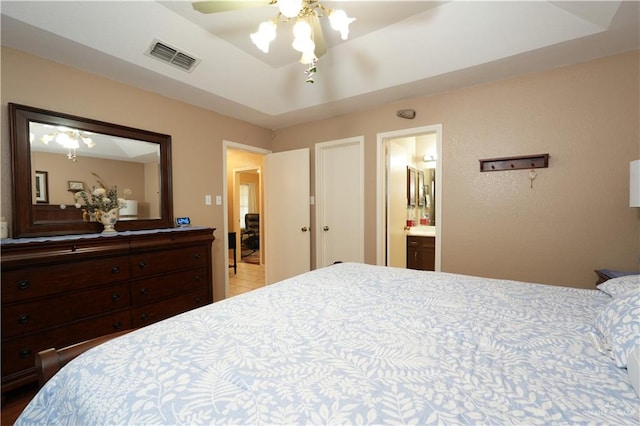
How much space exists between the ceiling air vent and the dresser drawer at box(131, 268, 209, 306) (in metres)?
1.89

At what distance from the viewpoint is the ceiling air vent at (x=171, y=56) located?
223 cm

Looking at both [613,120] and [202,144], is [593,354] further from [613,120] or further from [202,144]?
[202,144]

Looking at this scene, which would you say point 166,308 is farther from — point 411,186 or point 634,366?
point 411,186

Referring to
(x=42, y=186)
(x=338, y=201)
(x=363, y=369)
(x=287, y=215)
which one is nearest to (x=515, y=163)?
(x=338, y=201)

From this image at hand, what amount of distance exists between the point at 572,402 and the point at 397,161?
3.41m

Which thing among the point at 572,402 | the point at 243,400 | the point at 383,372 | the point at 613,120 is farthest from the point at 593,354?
the point at 613,120

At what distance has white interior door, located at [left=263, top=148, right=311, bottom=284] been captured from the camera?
3.77 m

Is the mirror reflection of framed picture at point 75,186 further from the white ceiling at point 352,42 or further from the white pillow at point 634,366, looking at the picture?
the white pillow at point 634,366

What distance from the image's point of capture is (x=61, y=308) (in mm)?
1876

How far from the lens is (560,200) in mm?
2373

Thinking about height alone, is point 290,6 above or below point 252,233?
above

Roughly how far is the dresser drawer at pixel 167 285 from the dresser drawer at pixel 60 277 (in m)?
0.17

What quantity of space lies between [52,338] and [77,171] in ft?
4.27

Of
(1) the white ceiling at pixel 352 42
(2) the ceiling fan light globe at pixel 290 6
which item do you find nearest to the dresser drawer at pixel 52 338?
(1) the white ceiling at pixel 352 42
